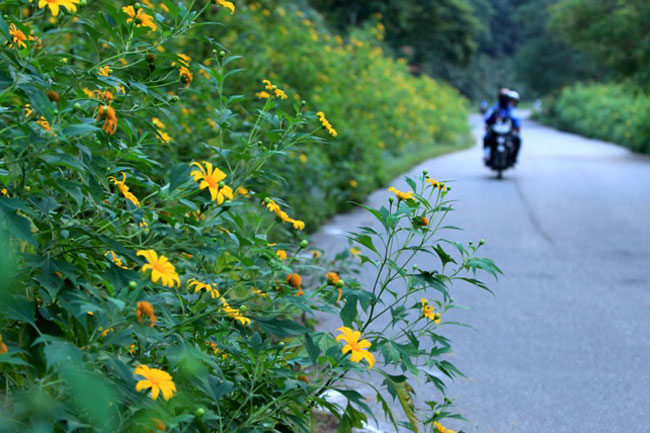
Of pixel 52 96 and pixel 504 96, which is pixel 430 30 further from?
pixel 52 96

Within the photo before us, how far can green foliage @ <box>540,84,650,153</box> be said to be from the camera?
21.8m

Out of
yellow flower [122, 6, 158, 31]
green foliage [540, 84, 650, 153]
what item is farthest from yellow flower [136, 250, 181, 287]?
green foliage [540, 84, 650, 153]

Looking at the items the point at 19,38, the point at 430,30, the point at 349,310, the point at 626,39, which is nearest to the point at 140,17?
the point at 19,38

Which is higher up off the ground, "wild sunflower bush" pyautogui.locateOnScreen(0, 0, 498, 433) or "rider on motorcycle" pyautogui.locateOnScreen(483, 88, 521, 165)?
"wild sunflower bush" pyautogui.locateOnScreen(0, 0, 498, 433)

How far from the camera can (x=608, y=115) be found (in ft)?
90.6

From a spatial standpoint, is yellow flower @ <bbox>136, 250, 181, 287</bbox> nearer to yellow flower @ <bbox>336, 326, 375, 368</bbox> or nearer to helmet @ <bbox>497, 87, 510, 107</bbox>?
yellow flower @ <bbox>336, 326, 375, 368</bbox>

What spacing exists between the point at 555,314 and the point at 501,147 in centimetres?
851

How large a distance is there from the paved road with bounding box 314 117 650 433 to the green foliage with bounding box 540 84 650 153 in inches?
411

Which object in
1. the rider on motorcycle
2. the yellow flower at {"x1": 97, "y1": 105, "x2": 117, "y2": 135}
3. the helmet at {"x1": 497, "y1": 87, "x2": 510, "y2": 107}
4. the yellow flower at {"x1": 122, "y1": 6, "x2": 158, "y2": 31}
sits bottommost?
the rider on motorcycle

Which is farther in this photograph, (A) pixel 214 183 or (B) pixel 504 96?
(B) pixel 504 96

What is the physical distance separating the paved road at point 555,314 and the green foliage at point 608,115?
1045 centimetres

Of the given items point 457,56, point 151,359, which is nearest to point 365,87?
point 151,359

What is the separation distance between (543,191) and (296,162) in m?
5.42

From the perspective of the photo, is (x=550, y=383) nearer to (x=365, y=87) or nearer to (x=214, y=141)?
(x=214, y=141)
